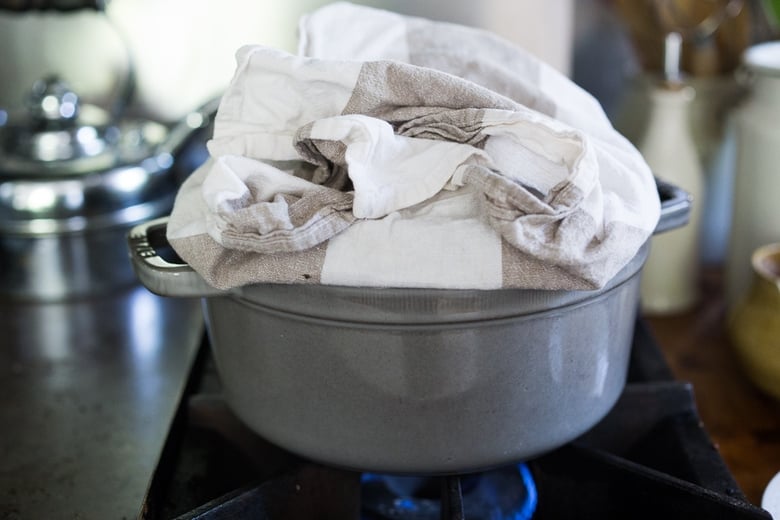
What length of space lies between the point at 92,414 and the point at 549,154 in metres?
0.37

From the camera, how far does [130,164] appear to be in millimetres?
773

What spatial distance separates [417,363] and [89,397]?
0.31m

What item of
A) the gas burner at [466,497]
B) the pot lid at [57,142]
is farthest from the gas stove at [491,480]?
the pot lid at [57,142]

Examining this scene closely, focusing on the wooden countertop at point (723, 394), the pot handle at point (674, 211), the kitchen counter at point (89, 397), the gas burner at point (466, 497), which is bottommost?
the wooden countertop at point (723, 394)

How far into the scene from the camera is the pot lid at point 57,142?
76 centimetres

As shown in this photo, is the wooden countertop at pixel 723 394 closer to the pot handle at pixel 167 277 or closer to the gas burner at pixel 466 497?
the gas burner at pixel 466 497

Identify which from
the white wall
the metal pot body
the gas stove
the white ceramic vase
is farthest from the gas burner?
the white wall

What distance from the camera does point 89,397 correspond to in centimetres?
64

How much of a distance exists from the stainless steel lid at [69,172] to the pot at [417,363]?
0.29 metres

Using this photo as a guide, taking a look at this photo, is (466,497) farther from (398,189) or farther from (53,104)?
(53,104)

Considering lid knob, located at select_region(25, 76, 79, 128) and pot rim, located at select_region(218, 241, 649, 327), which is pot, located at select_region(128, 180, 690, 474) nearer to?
pot rim, located at select_region(218, 241, 649, 327)

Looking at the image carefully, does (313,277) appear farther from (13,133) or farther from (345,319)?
(13,133)

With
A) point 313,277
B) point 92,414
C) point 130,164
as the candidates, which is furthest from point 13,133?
point 313,277

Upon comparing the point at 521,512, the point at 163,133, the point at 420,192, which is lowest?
the point at 521,512
